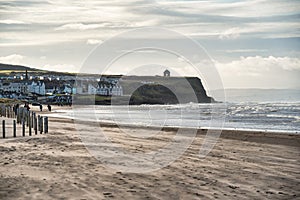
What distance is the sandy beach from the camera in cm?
918

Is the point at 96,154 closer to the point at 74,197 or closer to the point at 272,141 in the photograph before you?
the point at 74,197

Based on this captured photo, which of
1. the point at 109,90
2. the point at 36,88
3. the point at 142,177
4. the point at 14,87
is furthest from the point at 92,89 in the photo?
the point at 142,177

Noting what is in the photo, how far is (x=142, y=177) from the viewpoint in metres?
11.0

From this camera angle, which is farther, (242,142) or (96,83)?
(96,83)

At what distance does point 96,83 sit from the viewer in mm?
177500

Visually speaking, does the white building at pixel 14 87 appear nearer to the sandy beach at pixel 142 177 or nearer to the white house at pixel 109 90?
the white house at pixel 109 90

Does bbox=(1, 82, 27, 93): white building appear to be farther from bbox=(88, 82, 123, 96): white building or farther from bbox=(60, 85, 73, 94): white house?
bbox=(88, 82, 123, 96): white building

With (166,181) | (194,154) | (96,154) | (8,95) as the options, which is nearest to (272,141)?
(194,154)

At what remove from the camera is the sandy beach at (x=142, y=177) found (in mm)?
9175

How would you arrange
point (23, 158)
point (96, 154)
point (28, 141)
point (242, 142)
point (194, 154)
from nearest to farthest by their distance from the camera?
point (23, 158), point (96, 154), point (194, 154), point (28, 141), point (242, 142)

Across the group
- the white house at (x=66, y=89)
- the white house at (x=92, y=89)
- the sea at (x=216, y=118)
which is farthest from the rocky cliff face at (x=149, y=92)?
the sea at (x=216, y=118)

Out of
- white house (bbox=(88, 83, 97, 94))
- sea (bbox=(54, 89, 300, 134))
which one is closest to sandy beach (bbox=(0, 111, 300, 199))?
sea (bbox=(54, 89, 300, 134))

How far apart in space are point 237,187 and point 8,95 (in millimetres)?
130851

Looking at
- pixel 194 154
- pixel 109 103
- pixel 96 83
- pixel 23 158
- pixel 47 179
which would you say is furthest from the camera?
pixel 96 83
